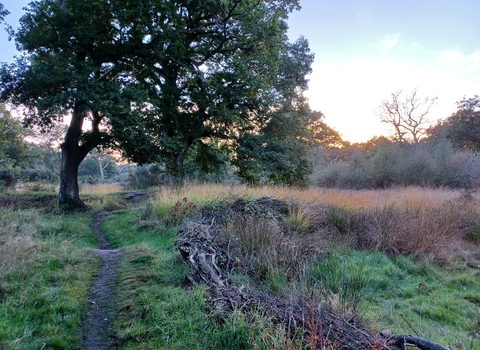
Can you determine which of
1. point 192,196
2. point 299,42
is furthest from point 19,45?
point 299,42

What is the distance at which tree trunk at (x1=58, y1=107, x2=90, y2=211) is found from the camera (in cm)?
1259

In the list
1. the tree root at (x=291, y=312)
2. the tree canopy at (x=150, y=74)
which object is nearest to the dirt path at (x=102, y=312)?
the tree root at (x=291, y=312)

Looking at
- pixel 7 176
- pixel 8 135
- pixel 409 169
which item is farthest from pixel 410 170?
pixel 7 176

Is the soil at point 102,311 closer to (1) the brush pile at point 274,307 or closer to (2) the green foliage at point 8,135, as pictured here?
(1) the brush pile at point 274,307

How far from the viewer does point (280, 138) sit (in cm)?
1562

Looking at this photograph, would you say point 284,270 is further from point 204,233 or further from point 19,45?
point 19,45

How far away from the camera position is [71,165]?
12.8 m

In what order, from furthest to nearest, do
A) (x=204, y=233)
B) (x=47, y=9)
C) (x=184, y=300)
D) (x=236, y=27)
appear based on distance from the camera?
(x=236, y=27), (x=47, y=9), (x=204, y=233), (x=184, y=300)

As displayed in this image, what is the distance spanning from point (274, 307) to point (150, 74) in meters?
14.7

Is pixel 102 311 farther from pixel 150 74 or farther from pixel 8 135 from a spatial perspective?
pixel 8 135

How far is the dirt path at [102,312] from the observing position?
102 inches

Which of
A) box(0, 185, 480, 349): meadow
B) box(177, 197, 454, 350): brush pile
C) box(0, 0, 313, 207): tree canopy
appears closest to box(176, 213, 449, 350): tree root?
box(177, 197, 454, 350): brush pile

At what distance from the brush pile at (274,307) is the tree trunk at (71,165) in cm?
939

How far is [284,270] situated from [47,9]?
43.9 ft
